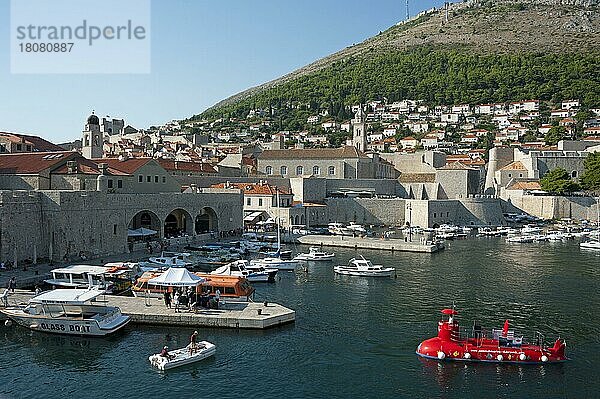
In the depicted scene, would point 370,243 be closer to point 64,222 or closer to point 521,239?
point 521,239

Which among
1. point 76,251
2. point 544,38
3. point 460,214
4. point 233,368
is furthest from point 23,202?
point 544,38

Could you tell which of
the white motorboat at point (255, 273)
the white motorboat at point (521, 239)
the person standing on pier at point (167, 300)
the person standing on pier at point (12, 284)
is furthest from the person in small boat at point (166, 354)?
the white motorboat at point (521, 239)

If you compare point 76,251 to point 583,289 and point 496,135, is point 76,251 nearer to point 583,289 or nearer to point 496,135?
point 583,289

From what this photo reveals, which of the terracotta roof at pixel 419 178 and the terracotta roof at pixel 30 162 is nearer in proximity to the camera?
the terracotta roof at pixel 30 162

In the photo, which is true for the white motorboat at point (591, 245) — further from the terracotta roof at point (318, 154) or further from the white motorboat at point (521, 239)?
the terracotta roof at point (318, 154)

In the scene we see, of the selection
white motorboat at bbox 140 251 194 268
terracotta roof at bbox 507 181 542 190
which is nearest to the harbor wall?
white motorboat at bbox 140 251 194 268

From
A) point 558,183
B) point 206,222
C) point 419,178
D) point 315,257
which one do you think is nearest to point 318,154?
point 419,178
